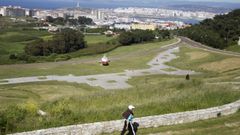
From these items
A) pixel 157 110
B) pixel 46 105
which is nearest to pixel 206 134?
pixel 157 110

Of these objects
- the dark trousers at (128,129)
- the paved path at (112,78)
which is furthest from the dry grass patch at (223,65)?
the dark trousers at (128,129)

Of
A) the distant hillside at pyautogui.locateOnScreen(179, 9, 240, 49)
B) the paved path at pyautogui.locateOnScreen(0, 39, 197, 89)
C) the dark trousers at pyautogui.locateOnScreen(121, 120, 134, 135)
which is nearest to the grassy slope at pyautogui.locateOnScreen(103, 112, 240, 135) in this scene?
the dark trousers at pyautogui.locateOnScreen(121, 120, 134, 135)

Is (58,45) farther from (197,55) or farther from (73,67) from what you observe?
(73,67)

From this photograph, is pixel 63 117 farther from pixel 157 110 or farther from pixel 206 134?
pixel 206 134

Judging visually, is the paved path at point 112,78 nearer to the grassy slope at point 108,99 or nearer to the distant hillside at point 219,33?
the grassy slope at point 108,99

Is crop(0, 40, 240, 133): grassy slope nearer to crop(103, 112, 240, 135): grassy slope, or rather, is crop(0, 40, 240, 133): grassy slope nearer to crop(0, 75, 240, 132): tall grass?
crop(0, 75, 240, 132): tall grass

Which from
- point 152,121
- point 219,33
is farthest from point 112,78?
point 219,33
